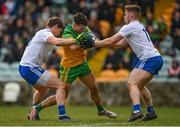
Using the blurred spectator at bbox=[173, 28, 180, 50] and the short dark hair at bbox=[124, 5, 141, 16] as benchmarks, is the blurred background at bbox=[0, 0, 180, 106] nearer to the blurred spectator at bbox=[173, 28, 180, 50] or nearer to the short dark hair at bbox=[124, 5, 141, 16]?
the blurred spectator at bbox=[173, 28, 180, 50]

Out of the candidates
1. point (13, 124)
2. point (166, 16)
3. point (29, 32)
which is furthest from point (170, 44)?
point (13, 124)

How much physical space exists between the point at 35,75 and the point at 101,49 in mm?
11661

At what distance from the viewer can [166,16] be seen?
97.7 feet

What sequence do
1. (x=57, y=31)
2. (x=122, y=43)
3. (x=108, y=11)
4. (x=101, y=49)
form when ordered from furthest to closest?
(x=108, y=11), (x=101, y=49), (x=122, y=43), (x=57, y=31)

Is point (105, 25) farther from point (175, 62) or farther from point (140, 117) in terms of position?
point (140, 117)

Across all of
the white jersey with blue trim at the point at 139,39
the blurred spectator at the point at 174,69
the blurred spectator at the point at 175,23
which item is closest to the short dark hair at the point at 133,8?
the white jersey with blue trim at the point at 139,39

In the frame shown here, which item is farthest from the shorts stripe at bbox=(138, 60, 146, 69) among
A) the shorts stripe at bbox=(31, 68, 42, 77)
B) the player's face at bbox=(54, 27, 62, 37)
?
the shorts stripe at bbox=(31, 68, 42, 77)

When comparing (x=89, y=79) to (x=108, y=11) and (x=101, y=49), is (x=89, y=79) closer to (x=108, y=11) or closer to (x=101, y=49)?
(x=101, y=49)

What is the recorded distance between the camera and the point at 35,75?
55.6 ft

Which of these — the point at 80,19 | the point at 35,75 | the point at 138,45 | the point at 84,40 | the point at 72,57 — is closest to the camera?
the point at 84,40

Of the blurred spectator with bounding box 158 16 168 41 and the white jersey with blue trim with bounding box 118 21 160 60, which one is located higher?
the blurred spectator with bounding box 158 16 168 41

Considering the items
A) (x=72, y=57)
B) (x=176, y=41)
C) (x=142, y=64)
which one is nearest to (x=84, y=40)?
(x=72, y=57)

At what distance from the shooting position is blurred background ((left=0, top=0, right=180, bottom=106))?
2567cm

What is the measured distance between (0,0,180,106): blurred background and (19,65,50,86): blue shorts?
862cm
